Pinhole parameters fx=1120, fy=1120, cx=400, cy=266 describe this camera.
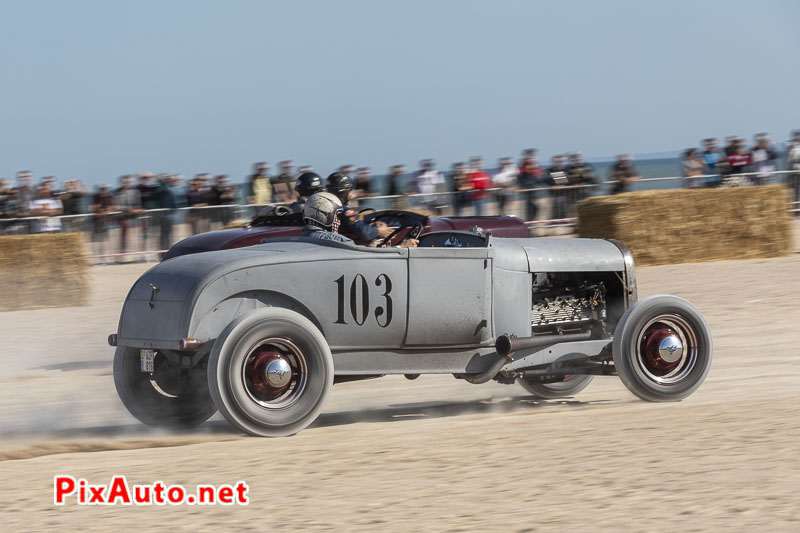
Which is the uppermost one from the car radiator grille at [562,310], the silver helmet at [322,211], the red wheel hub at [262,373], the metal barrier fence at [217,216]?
the silver helmet at [322,211]

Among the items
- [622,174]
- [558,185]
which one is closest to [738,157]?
[622,174]

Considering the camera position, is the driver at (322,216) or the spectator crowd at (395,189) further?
the spectator crowd at (395,189)

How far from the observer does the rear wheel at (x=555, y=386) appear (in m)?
8.42

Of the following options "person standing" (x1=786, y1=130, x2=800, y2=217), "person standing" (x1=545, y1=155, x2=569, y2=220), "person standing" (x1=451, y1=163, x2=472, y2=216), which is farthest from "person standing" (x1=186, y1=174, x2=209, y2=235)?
"person standing" (x1=786, y1=130, x2=800, y2=217)

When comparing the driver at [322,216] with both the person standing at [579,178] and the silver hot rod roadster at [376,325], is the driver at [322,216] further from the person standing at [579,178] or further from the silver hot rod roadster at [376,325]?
the person standing at [579,178]

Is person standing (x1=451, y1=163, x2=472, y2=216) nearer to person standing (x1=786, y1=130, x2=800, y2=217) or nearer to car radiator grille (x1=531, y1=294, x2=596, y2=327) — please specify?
person standing (x1=786, y1=130, x2=800, y2=217)

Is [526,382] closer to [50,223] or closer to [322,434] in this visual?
[322,434]

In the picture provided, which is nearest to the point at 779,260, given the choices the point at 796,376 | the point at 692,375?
the point at 796,376

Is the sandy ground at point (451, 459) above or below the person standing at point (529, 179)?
below

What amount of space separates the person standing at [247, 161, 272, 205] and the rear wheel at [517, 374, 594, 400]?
38.1ft

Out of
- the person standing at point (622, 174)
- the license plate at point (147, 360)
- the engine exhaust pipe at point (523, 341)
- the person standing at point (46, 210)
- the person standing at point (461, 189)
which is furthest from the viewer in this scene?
the person standing at point (622, 174)

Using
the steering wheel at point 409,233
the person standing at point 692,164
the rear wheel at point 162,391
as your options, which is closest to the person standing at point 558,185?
the person standing at point 692,164

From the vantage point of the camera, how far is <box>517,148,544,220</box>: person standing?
2073 centimetres

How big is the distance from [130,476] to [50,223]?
1399 centimetres
